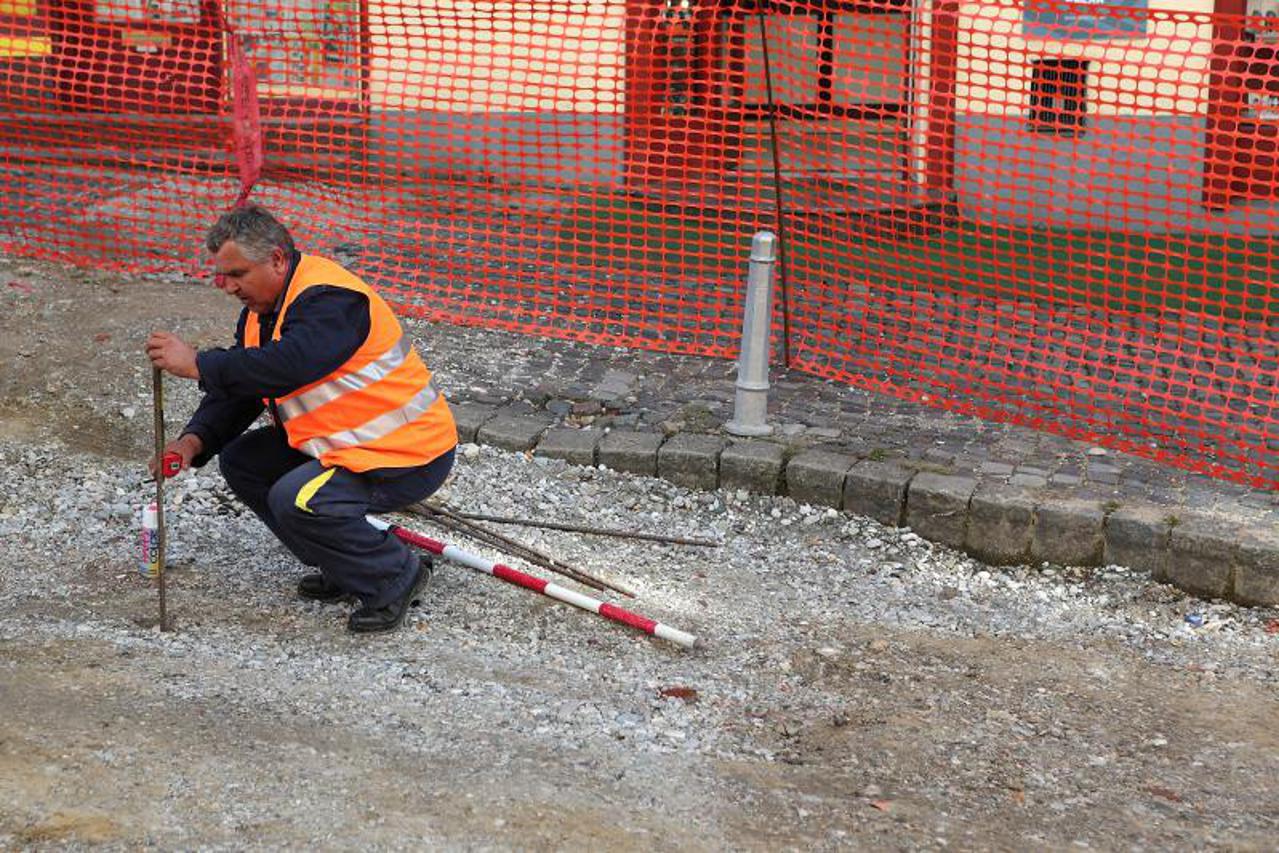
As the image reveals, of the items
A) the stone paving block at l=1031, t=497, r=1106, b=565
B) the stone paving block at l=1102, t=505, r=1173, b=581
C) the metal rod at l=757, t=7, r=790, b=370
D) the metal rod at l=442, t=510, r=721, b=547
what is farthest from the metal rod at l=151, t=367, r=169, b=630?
the stone paving block at l=1102, t=505, r=1173, b=581

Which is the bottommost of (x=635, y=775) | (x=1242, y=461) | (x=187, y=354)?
(x=635, y=775)

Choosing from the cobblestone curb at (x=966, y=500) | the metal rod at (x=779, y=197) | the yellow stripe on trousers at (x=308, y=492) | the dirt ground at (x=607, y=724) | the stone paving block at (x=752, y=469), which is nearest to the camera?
the dirt ground at (x=607, y=724)

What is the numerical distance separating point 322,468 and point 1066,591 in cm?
273

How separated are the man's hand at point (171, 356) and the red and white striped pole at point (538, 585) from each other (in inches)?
31.8

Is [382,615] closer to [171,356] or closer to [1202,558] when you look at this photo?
[171,356]

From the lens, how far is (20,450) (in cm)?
662

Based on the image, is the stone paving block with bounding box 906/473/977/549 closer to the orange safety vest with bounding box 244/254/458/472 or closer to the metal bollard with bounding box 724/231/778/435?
the metal bollard with bounding box 724/231/778/435

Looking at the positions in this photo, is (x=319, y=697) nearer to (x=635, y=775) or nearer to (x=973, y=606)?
(x=635, y=775)

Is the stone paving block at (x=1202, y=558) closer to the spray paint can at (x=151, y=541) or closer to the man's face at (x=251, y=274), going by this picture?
the man's face at (x=251, y=274)

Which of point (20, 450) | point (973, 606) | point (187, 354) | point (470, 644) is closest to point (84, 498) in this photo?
point (20, 450)

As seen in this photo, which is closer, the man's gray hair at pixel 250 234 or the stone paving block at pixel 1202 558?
the man's gray hair at pixel 250 234

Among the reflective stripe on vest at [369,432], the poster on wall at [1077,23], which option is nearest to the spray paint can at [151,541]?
the reflective stripe on vest at [369,432]

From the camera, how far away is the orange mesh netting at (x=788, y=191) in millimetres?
7742

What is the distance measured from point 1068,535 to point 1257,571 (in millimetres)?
669
